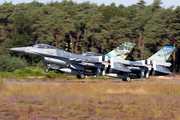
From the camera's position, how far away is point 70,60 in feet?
82.6

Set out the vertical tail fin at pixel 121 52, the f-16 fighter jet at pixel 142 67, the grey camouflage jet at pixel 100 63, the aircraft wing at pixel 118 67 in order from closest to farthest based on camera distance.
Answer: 1. the grey camouflage jet at pixel 100 63
2. the aircraft wing at pixel 118 67
3. the f-16 fighter jet at pixel 142 67
4. the vertical tail fin at pixel 121 52

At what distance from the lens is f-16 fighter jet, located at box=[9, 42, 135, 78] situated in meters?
24.6

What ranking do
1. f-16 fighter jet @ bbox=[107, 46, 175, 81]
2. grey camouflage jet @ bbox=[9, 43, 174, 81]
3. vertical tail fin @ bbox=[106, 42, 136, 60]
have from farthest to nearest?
vertical tail fin @ bbox=[106, 42, 136, 60], f-16 fighter jet @ bbox=[107, 46, 175, 81], grey camouflage jet @ bbox=[9, 43, 174, 81]

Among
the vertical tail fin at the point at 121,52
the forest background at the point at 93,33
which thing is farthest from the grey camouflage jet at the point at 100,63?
→ the forest background at the point at 93,33

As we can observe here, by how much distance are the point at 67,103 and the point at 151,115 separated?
3.66 m

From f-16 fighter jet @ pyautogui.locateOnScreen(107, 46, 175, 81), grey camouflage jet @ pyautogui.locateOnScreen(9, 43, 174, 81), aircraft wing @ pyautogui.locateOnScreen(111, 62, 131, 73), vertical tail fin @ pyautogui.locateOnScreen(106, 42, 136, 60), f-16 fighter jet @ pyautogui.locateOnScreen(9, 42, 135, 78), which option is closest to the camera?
f-16 fighter jet @ pyautogui.locateOnScreen(9, 42, 135, 78)

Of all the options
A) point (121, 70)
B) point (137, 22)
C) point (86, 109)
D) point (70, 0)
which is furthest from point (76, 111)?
point (70, 0)

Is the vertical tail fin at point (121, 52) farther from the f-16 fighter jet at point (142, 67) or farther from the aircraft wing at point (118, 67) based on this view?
the aircraft wing at point (118, 67)

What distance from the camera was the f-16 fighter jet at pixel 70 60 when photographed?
24578 mm

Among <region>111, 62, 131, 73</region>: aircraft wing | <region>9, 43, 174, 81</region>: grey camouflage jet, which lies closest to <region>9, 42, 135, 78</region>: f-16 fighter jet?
<region>9, 43, 174, 81</region>: grey camouflage jet

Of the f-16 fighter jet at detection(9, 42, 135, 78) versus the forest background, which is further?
the forest background

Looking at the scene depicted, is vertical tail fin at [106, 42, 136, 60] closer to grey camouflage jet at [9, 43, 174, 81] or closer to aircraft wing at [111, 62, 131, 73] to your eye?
grey camouflage jet at [9, 43, 174, 81]

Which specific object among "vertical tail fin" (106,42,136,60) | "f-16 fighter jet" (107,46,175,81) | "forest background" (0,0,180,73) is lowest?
"f-16 fighter jet" (107,46,175,81)

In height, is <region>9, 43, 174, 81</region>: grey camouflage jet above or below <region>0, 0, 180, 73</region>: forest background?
below
